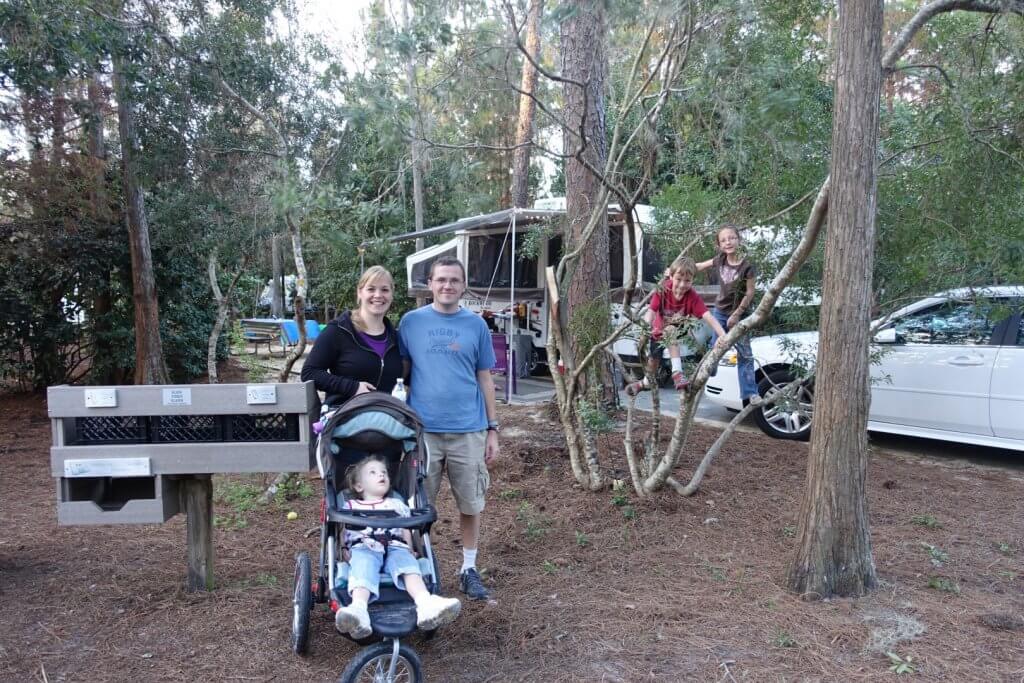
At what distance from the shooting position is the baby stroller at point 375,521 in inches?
116

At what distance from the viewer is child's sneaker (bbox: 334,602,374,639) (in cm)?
283

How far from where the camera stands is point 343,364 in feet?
12.5

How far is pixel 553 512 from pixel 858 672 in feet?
8.39

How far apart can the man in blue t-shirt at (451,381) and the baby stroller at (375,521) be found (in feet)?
1.03

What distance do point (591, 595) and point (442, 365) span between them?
4.91 feet

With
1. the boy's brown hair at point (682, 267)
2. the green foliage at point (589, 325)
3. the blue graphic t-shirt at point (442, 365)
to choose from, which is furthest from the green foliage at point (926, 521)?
the blue graphic t-shirt at point (442, 365)

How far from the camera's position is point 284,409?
371cm

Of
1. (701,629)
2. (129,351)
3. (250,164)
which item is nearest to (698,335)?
(701,629)

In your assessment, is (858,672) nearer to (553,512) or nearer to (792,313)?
(553,512)

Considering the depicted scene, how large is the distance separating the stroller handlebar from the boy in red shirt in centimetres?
237

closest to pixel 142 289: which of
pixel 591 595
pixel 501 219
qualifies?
pixel 501 219

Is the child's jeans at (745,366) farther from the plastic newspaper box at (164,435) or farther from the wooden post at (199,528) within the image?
the wooden post at (199,528)

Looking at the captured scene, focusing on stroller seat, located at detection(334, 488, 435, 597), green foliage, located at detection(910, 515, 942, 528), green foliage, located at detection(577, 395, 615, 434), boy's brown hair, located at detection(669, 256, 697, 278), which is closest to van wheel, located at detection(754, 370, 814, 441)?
green foliage, located at detection(910, 515, 942, 528)

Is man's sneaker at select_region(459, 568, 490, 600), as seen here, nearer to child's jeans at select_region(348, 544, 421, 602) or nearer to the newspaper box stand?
child's jeans at select_region(348, 544, 421, 602)
